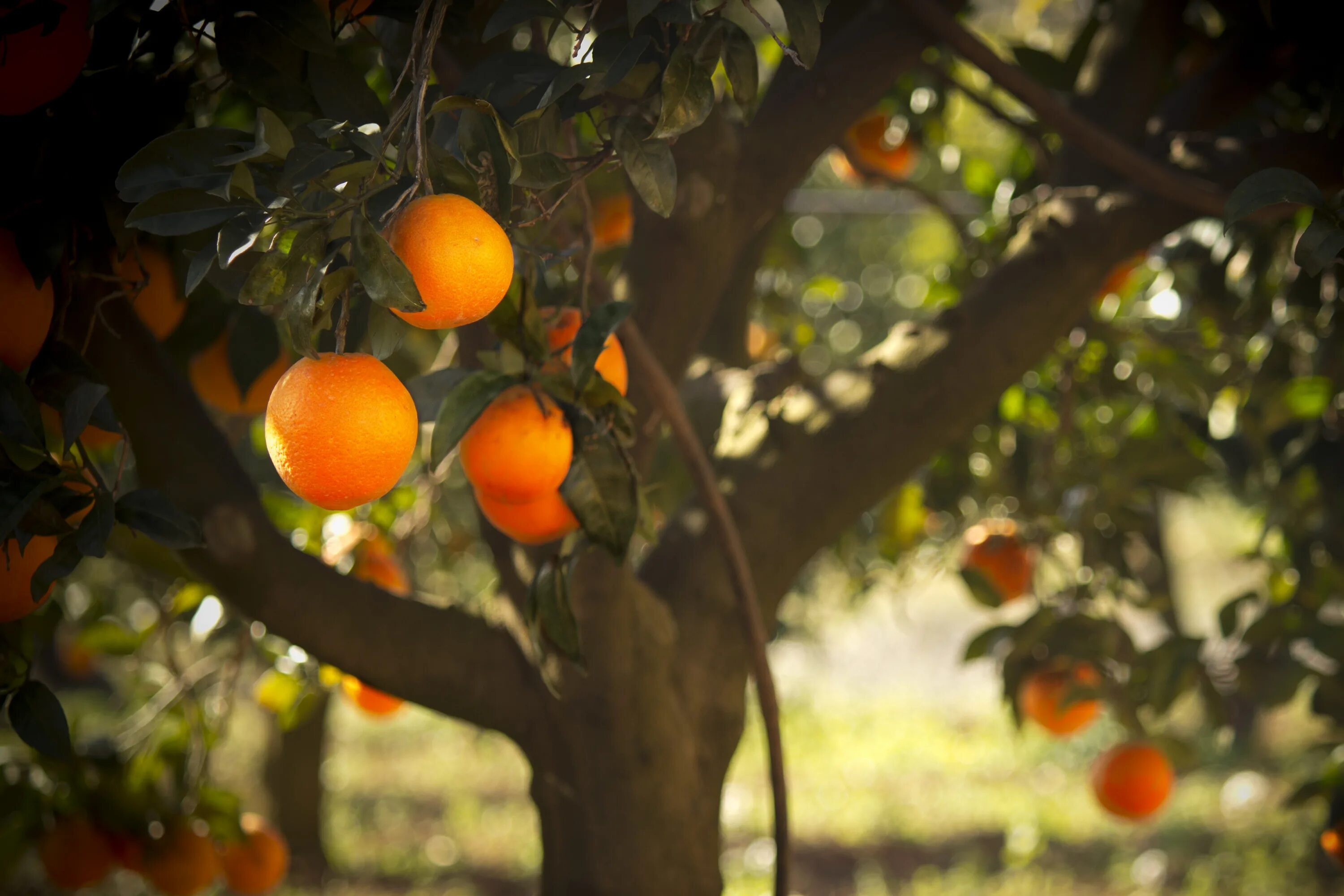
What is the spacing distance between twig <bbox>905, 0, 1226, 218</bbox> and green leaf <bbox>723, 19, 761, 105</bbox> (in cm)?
38

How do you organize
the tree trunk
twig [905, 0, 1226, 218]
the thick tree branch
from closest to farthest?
the thick tree branch, twig [905, 0, 1226, 218], the tree trunk

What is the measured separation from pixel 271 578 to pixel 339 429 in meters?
0.41

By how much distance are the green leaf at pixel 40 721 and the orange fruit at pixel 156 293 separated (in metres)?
0.31

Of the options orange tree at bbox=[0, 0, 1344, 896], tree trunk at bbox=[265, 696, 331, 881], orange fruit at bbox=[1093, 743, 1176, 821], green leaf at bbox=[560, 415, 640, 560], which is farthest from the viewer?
tree trunk at bbox=[265, 696, 331, 881]

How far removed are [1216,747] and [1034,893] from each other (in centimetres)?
179

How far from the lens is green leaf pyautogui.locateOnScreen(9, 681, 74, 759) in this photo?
723 millimetres

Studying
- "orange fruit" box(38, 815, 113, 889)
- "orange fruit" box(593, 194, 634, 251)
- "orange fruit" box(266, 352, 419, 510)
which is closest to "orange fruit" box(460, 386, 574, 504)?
"orange fruit" box(266, 352, 419, 510)

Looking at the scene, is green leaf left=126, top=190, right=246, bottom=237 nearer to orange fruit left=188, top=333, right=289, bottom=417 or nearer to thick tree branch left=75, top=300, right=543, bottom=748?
thick tree branch left=75, top=300, right=543, bottom=748

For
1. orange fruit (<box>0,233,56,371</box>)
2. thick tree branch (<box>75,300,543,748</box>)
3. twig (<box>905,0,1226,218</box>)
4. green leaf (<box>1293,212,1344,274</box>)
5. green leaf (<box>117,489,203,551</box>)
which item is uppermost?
green leaf (<box>1293,212,1344,274</box>)

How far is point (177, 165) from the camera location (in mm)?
566

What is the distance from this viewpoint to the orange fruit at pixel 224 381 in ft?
3.45

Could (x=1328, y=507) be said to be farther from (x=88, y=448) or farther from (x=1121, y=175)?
(x=88, y=448)

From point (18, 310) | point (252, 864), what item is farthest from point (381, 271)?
point (252, 864)

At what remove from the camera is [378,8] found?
2.36 ft
